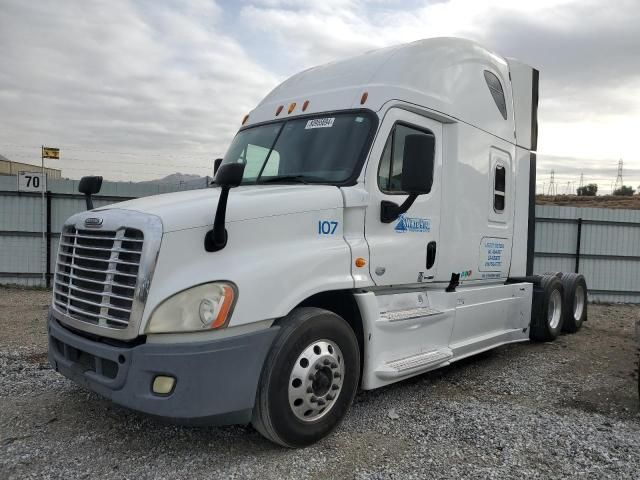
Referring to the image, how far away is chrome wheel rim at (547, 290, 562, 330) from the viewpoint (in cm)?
772

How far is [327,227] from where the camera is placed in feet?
13.4

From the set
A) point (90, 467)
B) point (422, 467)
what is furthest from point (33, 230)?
point (422, 467)

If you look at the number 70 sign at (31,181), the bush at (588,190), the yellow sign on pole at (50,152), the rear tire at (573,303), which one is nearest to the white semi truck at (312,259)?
the rear tire at (573,303)

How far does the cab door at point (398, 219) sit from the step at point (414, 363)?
0.68m

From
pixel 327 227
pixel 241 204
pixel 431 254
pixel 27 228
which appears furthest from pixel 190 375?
pixel 27 228

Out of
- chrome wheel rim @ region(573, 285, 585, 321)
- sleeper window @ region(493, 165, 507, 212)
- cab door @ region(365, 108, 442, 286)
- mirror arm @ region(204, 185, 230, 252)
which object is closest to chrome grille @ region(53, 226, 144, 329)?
mirror arm @ region(204, 185, 230, 252)

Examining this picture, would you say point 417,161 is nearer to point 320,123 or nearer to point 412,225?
point 412,225

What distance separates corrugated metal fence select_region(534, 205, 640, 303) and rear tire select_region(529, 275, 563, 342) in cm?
545

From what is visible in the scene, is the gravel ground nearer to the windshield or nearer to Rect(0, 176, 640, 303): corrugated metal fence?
the windshield

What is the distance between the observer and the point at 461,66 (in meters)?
5.67

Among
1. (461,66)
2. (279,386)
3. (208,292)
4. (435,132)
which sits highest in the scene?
(461,66)

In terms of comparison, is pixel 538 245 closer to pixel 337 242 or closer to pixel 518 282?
pixel 518 282

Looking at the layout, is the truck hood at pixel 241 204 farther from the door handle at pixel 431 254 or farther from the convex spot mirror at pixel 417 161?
the door handle at pixel 431 254

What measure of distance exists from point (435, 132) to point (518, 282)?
9.16ft
